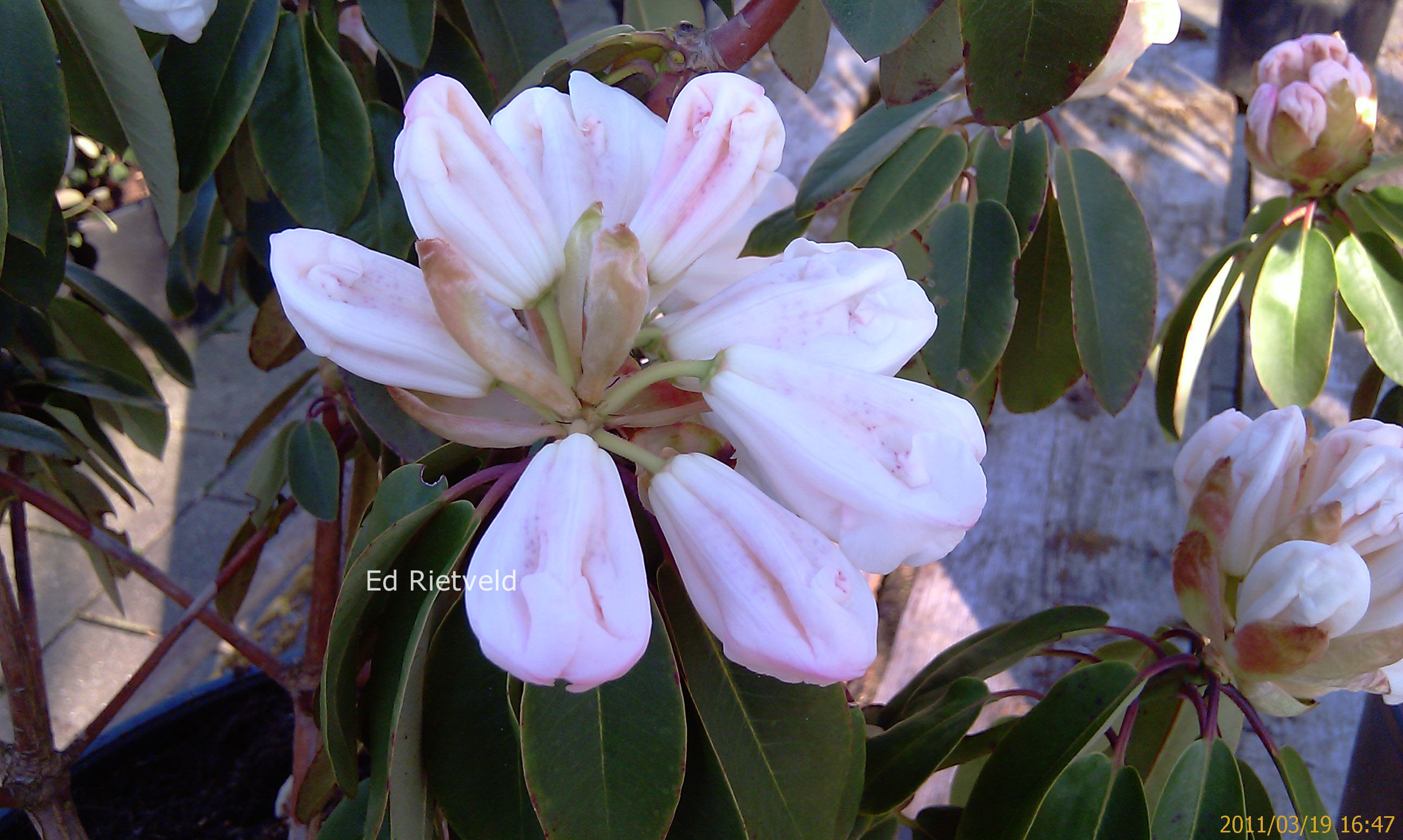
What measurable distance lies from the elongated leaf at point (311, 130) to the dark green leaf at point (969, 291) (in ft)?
1.12

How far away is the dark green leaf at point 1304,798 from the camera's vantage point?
493 mm

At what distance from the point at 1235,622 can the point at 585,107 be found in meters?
0.44

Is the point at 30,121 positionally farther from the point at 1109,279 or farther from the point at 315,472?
the point at 1109,279

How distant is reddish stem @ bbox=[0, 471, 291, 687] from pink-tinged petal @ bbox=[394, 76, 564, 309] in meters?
0.44

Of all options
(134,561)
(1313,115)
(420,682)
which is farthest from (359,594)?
(1313,115)

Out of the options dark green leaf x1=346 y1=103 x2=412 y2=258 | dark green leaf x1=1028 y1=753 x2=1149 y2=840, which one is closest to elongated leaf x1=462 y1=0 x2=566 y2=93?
dark green leaf x1=346 y1=103 x2=412 y2=258

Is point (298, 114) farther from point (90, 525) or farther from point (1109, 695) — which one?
point (1109, 695)

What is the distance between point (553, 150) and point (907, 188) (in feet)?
1.05

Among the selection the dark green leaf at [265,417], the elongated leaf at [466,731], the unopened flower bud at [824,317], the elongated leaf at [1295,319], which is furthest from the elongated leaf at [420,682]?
the elongated leaf at [1295,319]

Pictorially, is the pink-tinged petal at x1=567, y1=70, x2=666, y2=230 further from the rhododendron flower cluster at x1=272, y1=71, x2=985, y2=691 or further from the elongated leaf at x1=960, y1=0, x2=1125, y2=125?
the elongated leaf at x1=960, y1=0, x2=1125, y2=125

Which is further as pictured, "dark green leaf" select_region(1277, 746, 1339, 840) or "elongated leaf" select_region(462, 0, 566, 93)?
"elongated leaf" select_region(462, 0, 566, 93)

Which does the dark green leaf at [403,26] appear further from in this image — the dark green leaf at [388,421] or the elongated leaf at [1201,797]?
the elongated leaf at [1201,797]

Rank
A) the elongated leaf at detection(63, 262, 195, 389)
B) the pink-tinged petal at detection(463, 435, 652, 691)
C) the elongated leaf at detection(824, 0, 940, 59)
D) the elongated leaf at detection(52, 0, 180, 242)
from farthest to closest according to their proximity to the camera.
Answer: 1. the elongated leaf at detection(63, 262, 195, 389)
2. the elongated leaf at detection(52, 0, 180, 242)
3. the elongated leaf at detection(824, 0, 940, 59)
4. the pink-tinged petal at detection(463, 435, 652, 691)

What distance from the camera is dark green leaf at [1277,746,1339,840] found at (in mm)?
493
